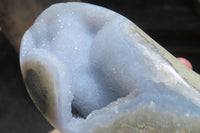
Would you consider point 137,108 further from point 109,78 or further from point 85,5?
point 85,5

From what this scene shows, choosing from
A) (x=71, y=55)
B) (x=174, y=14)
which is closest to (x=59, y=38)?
(x=71, y=55)

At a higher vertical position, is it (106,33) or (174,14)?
(106,33)

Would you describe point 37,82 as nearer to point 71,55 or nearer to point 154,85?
point 71,55

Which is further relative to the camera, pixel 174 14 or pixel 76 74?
pixel 174 14

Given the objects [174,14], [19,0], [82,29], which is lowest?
[174,14]

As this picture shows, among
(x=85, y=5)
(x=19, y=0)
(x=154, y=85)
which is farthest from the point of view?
(x=19, y=0)

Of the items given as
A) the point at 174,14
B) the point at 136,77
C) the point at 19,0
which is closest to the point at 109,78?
the point at 136,77

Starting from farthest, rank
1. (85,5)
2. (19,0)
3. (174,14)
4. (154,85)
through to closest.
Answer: (174,14) < (19,0) < (85,5) < (154,85)
